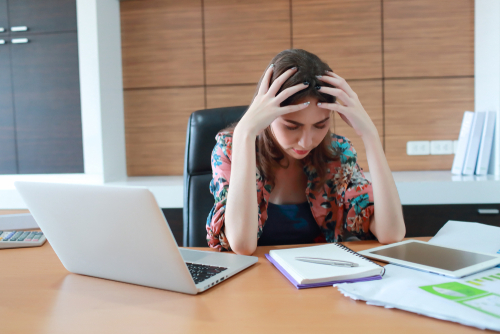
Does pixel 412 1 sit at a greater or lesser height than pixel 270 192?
greater

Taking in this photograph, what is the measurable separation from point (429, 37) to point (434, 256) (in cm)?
209

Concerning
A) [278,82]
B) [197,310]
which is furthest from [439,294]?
[278,82]

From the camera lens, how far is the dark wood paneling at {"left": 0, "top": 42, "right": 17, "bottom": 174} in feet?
8.44

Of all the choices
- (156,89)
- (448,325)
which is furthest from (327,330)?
(156,89)

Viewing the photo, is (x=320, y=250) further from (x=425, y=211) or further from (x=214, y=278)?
(x=425, y=211)

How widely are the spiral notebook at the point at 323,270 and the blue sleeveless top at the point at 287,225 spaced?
0.42 metres

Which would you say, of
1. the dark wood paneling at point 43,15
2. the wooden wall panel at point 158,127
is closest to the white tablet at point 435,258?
the wooden wall panel at point 158,127

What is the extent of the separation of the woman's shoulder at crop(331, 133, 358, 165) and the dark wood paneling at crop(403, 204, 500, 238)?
0.84 metres

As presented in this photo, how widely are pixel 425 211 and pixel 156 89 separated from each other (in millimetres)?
1884

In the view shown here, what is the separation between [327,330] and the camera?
1.82 ft

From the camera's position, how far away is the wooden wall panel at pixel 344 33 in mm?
2508

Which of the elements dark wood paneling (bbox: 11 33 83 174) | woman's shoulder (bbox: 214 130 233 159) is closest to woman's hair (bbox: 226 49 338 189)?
woman's shoulder (bbox: 214 130 233 159)

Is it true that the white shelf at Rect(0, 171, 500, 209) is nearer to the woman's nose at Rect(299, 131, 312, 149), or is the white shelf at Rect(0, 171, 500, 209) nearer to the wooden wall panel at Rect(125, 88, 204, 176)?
the wooden wall panel at Rect(125, 88, 204, 176)

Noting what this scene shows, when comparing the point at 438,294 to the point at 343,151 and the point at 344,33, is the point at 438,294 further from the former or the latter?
the point at 344,33
